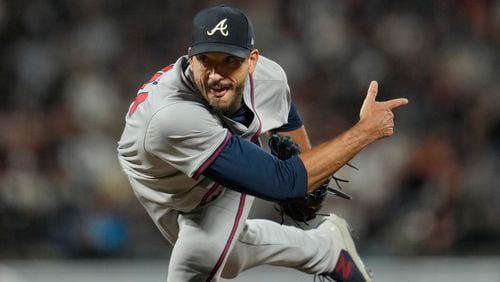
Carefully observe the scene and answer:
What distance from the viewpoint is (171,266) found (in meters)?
2.83

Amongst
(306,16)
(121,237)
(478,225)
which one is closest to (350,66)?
(306,16)

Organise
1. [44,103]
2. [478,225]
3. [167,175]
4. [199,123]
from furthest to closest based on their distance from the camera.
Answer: [44,103]
[478,225]
[167,175]
[199,123]

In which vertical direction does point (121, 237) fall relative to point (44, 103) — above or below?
below

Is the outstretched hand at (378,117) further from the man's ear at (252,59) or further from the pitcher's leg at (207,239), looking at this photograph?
the pitcher's leg at (207,239)

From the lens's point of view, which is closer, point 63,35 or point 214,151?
point 214,151

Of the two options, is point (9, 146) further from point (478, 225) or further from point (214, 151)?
point (214, 151)

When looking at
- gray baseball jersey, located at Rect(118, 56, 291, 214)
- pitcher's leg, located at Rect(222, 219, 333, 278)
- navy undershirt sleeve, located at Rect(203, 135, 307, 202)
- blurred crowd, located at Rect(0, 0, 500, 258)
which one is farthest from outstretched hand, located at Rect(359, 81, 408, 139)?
blurred crowd, located at Rect(0, 0, 500, 258)

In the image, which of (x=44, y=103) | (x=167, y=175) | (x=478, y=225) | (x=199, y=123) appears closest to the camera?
(x=199, y=123)

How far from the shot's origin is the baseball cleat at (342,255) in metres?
3.16

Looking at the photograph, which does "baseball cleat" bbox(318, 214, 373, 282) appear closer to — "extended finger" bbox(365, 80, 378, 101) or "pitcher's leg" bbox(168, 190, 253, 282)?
"pitcher's leg" bbox(168, 190, 253, 282)

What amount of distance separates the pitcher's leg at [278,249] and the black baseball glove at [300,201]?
0.20 feet

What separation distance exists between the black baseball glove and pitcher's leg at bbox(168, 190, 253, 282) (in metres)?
0.18

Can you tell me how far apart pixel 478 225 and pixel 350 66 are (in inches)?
51.7

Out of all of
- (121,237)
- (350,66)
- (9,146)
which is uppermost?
(350,66)
